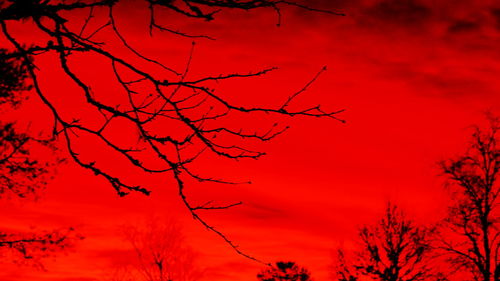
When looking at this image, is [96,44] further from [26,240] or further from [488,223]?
[488,223]

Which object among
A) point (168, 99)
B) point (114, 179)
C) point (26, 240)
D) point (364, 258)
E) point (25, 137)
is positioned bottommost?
point (114, 179)

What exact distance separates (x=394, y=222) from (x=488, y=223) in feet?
22.4

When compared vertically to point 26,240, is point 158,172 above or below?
below

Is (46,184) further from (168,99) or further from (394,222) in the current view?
(394,222)

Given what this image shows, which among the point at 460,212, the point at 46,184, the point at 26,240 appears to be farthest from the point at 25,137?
the point at 460,212

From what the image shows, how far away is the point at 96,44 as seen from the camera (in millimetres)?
4312

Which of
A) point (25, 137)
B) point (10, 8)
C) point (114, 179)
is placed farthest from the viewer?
point (25, 137)

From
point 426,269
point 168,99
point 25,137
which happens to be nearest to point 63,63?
point 168,99

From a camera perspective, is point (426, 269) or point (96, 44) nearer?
point (96, 44)

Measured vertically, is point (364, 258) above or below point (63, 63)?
above

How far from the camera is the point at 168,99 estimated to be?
4484 mm

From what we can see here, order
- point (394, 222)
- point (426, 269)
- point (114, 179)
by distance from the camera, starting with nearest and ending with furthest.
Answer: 1. point (114, 179)
2. point (426, 269)
3. point (394, 222)

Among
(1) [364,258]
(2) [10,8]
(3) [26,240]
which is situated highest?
(1) [364,258]

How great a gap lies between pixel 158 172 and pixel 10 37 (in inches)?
44.1
